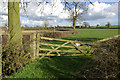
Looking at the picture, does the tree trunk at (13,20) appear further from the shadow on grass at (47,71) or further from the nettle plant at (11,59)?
the shadow on grass at (47,71)

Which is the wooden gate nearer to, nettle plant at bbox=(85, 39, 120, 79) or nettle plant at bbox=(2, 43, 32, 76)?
nettle plant at bbox=(2, 43, 32, 76)

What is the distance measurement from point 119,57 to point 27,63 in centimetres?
357

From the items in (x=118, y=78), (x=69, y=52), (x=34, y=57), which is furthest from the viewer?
(x=69, y=52)

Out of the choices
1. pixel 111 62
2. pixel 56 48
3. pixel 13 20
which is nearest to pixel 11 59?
pixel 13 20

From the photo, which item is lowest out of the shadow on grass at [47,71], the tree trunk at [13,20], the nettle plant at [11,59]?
the shadow on grass at [47,71]

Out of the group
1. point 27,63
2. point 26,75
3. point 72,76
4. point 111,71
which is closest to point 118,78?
point 111,71

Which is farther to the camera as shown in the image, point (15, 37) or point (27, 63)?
point (27, 63)

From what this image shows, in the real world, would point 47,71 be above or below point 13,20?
below

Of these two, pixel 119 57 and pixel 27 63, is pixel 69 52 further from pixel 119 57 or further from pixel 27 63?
pixel 119 57

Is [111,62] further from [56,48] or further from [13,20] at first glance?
[13,20]

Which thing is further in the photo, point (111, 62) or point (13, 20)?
point (13, 20)

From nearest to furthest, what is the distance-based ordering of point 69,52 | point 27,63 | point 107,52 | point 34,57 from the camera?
1. point 107,52
2. point 27,63
3. point 34,57
4. point 69,52

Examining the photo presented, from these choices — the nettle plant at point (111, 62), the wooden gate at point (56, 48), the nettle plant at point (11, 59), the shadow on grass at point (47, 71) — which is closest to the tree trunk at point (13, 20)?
the nettle plant at point (11, 59)

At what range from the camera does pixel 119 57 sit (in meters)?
2.14
